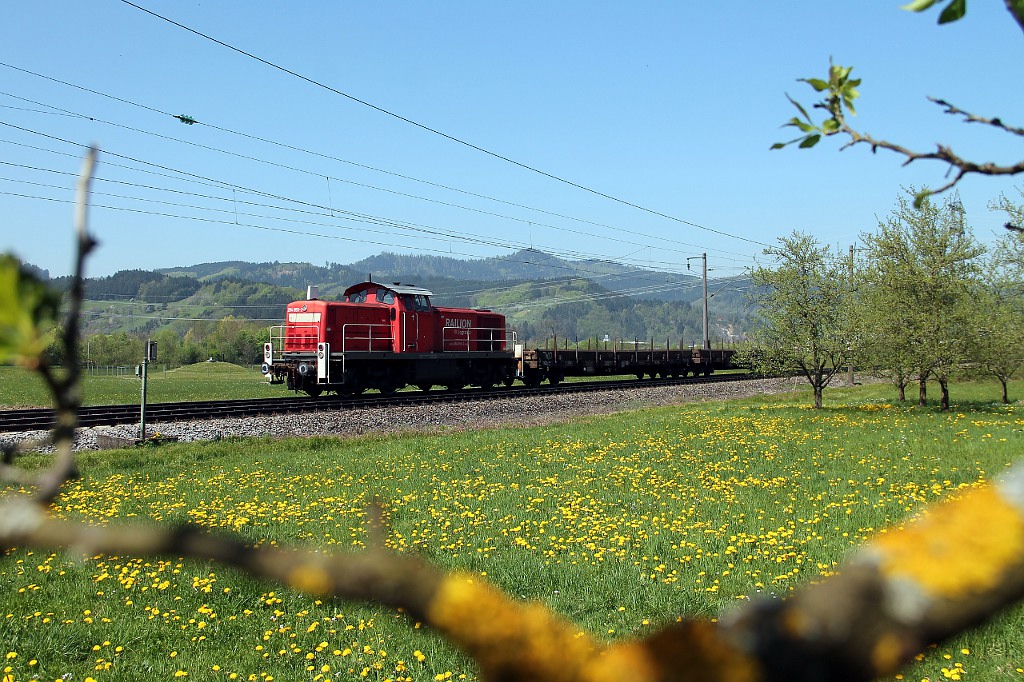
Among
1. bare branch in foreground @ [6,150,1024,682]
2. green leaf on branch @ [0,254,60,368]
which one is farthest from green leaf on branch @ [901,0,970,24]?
green leaf on branch @ [0,254,60,368]

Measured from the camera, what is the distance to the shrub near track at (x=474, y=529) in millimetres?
6918

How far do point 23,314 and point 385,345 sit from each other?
33.2m

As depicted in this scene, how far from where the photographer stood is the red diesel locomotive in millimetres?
30922

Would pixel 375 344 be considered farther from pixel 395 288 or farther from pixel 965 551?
pixel 965 551

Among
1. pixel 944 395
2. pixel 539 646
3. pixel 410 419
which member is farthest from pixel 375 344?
pixel 539 646

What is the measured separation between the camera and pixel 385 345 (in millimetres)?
33219

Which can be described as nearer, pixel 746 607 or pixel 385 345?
pixel 746 607

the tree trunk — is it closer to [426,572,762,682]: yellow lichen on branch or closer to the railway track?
the railway track

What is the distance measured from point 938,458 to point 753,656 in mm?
18584

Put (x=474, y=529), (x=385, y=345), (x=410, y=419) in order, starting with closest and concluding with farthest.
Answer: (x=474, y=529) → (x=410, y=419) → (x=385, y=345)

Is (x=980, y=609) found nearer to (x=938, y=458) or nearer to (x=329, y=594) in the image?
(x=329, y=594)

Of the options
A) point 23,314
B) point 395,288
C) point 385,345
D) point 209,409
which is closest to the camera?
point 23,314

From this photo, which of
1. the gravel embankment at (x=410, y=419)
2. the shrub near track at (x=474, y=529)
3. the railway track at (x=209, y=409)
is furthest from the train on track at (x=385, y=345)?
the shrub near track at (x=474, y=529)

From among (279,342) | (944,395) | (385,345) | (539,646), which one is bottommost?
(944,395)
